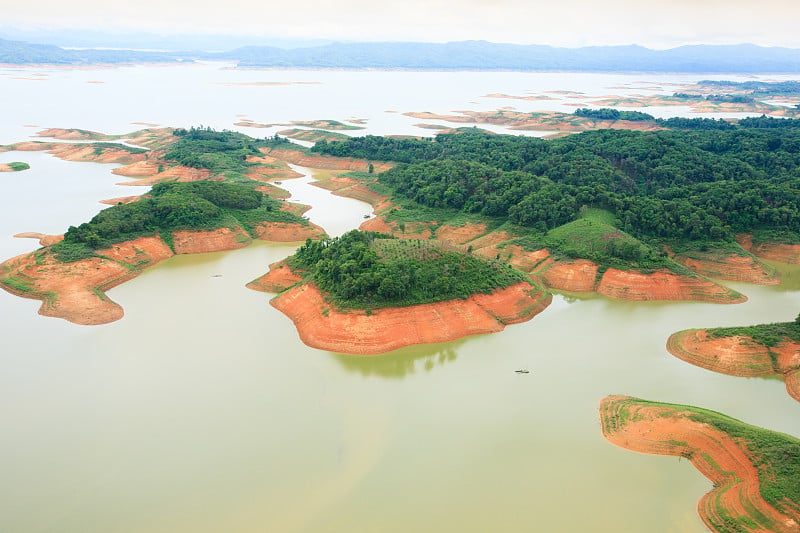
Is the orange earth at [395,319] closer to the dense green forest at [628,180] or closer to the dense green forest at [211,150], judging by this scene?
the dense green forest at [628,180]

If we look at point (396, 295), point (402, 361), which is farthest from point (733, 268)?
point (402, 361)

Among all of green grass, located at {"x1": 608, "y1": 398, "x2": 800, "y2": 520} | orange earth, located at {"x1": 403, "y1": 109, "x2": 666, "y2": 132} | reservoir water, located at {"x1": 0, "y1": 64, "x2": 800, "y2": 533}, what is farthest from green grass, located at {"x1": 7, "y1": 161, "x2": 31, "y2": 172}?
orange earth, located at {"x1": 403, "y1": 109, "x2": 666, "y2": 132}

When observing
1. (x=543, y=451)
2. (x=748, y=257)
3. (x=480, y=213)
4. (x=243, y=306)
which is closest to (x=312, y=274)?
(x=243, y=306)

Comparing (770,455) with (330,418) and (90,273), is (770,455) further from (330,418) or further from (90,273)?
(90,273)

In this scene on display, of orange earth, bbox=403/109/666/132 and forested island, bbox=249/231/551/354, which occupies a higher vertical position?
orange earth, bbox=403/109/666/132

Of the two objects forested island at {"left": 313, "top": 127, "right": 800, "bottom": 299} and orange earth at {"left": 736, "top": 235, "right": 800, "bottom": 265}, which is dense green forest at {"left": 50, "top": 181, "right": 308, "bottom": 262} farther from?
orange earth at {"left": 736, "top": 235, "right": 800, "bottom": 265}

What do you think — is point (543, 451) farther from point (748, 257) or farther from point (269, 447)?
point (748, 257)

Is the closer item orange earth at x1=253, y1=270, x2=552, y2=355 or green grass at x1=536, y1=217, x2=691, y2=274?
orange earth at x1=253, y1=270, x2=552, y2=355
